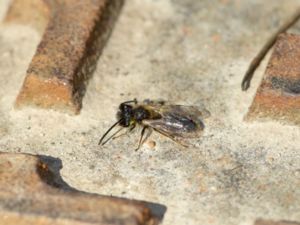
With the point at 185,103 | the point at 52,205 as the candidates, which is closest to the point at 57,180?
the point at 52,205

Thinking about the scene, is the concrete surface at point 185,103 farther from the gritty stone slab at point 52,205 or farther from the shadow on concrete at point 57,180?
the gritty stone slab at point 52,205

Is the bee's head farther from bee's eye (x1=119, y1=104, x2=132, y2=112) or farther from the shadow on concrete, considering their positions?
the shadow on concrete

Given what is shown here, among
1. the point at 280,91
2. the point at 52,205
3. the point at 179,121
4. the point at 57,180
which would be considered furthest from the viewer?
the point at 179,121

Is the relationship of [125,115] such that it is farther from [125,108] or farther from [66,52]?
[66,52]

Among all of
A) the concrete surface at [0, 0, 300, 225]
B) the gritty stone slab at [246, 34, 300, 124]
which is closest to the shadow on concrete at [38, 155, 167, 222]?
the concrete surface at [0, 0, 300, 225]

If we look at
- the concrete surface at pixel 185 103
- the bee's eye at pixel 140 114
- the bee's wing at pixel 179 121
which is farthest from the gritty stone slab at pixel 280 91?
the bee's eye at pixel 140 114

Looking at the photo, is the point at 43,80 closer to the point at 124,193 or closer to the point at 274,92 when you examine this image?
the point at 124,193

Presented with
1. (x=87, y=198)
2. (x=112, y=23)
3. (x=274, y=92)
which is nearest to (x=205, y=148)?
(x=274, y=92)
